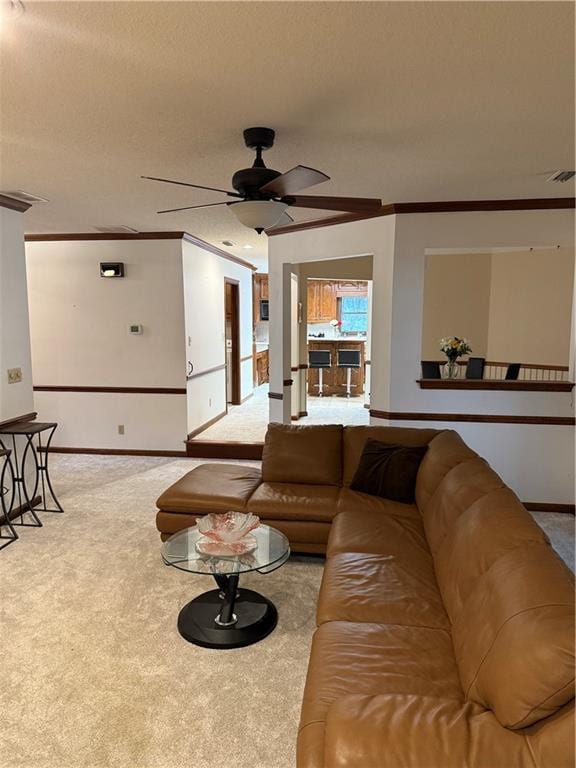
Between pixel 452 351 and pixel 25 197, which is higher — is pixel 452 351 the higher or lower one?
the lower one

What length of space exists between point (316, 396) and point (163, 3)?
24.6ft

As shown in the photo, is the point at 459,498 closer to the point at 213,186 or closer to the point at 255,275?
the point at 213,186

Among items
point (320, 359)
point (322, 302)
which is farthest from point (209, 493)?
point (322, 302)

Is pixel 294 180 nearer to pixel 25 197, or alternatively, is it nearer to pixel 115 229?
pixel 25 197

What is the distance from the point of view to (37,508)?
13.6ft

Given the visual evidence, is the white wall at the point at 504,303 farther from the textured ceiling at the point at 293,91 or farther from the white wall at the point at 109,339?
the white wall at the point at 109,339

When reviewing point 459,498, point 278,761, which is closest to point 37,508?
point 278,761

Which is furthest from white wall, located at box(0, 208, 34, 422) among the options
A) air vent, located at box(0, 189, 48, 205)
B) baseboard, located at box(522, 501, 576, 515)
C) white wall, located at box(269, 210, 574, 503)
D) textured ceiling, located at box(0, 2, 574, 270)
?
baseboard, located at box(522, 501, 576, 515)

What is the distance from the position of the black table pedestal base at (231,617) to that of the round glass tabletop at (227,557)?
0.32m

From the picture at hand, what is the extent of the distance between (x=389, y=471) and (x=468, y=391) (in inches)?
57.3

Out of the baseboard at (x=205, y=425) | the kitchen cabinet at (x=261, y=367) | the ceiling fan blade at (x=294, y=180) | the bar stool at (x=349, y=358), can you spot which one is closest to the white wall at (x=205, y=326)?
the baseboard at (x=205, y=425)

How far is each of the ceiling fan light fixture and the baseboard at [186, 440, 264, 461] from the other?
3.37 m

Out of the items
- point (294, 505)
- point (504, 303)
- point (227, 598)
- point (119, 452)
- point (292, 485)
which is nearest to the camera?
point (227, 598)

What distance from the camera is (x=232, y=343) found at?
312 inches
